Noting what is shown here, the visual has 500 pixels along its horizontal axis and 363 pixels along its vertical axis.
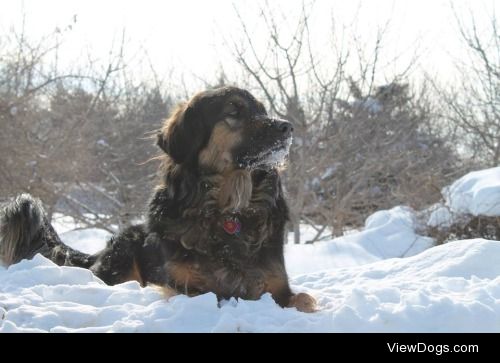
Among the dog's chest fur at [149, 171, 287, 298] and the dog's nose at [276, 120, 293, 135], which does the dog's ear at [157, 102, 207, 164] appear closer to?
the dog's chest fur at [149, 171, 287, 298]

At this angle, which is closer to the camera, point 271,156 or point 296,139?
point 271,156

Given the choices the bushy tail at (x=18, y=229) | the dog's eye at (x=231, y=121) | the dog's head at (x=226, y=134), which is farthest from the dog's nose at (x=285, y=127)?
the bushy tail at (x=18, y=229)

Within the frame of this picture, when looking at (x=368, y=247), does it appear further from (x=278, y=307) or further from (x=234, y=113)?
(x=278, y=307)

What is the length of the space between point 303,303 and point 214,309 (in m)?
0.76

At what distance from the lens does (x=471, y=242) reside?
5648 millimetres

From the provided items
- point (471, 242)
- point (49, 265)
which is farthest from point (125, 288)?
point (471, 242)

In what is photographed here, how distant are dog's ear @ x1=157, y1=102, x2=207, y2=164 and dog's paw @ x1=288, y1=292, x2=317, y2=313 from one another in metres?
1.38

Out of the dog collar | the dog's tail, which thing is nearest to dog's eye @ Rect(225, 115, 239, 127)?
the dog collar

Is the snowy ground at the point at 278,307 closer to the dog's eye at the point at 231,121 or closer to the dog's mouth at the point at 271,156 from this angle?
the dog's mouth at the point at 271,156

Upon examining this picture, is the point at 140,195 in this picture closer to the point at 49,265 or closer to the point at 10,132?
the point at 10,132

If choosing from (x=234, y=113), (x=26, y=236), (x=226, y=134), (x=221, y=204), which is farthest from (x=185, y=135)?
(x=26, y=236)

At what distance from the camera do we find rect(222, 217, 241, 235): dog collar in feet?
14.0

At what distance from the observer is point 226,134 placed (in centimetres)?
457
